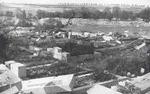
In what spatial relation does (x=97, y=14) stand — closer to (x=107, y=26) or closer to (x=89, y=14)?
(x=89, y=14)

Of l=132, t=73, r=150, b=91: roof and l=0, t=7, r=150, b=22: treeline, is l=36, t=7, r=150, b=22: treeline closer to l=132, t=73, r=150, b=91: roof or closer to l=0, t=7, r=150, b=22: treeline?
l=0, t=7, r=150, b=22: treeline

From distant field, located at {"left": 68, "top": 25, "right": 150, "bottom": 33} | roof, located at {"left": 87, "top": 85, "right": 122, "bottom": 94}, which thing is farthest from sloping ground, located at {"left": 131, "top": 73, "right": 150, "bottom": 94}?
distant field, located at {"left": 68, "top": 25, "right": 150, "bottom": 33}

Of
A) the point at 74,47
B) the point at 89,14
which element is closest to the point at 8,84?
the point at 74,47

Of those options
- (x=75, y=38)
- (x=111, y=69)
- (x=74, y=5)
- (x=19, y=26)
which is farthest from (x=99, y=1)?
(x=19, y=26)

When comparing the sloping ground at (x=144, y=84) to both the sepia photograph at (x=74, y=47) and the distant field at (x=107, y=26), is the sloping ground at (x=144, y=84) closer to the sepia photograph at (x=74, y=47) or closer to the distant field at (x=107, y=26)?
the sepia photograph at (x=74, y=47)

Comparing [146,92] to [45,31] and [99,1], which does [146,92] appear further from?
[45,31]

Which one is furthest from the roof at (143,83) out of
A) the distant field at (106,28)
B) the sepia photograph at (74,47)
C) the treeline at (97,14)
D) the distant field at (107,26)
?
the distant field at (106,28)

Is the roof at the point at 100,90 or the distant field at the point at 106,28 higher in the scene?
the distant field at the point at 106,28
